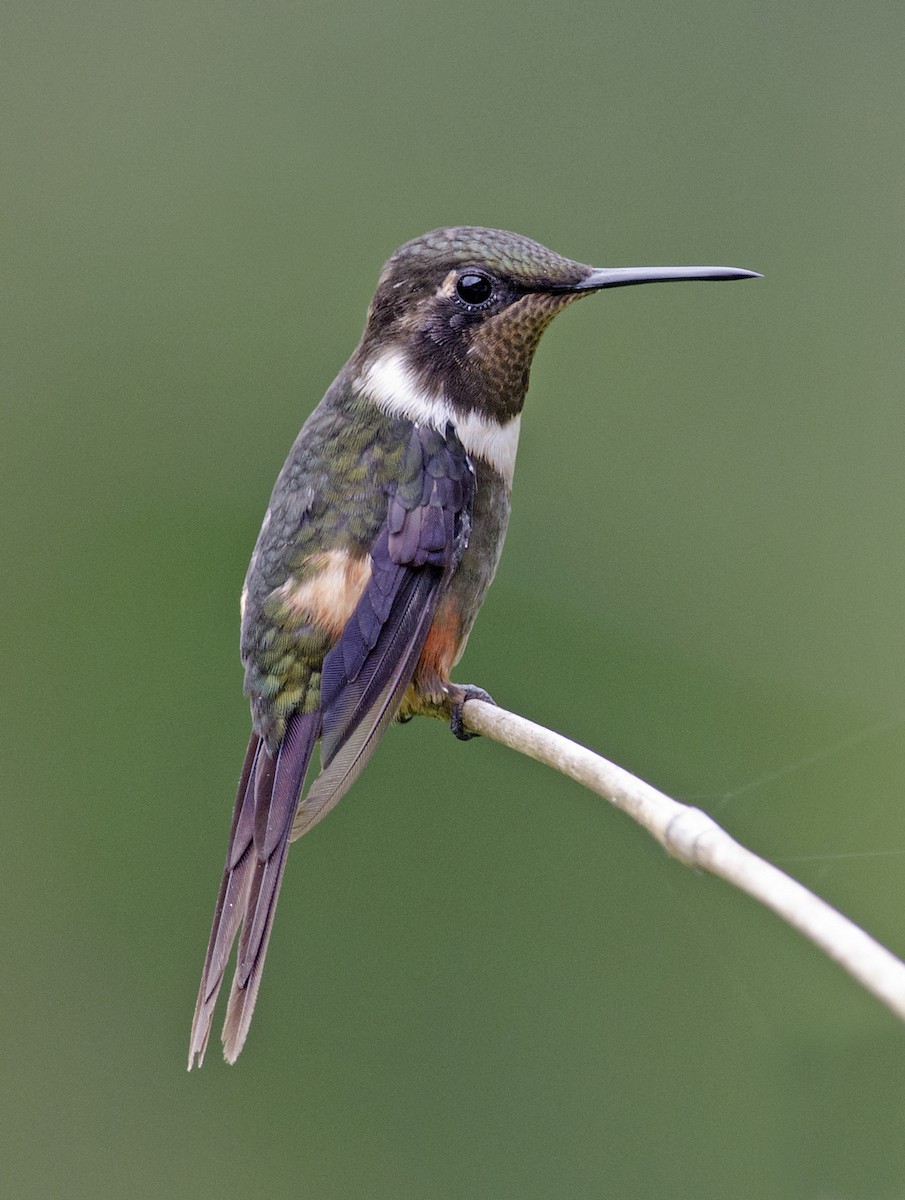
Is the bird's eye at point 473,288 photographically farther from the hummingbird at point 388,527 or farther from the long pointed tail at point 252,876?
the long pointed tail at point 252,876

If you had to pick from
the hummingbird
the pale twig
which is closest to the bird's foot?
the hummingbird

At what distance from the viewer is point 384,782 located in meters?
3.71

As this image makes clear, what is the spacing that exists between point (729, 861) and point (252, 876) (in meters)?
1.16

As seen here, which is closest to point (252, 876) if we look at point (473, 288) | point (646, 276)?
point (473, 288)

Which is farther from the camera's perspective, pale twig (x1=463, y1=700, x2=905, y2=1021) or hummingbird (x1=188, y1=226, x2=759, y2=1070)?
hummingbird (x1=188, y1=226, x2=759, y2=1070)

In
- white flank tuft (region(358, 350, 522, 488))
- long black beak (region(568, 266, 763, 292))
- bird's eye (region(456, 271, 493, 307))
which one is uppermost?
long black beak (region(568, 266, 763, 292))

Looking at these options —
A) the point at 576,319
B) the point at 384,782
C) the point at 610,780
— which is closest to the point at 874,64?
the point at 576,319

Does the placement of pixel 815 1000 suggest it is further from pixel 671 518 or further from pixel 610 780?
pixel 671 518

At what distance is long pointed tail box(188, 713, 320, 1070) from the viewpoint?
2.09 metres

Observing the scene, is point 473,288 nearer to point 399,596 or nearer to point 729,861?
point 399,596

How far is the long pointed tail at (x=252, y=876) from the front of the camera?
82.3 inches

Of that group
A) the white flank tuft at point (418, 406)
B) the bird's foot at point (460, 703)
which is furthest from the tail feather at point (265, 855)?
the white flank tuft at point (418, 406)

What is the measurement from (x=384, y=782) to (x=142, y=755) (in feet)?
2.27

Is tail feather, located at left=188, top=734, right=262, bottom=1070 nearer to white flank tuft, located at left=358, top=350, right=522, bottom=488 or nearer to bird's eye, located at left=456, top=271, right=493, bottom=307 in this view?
white flank tuft, located at left=358, top=350, right=522, bottom=488
